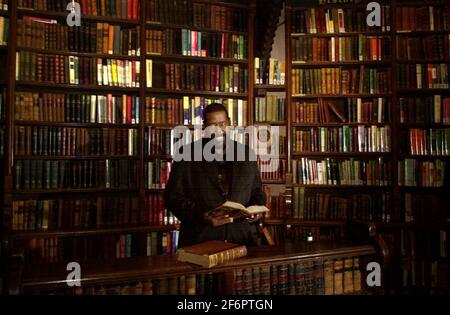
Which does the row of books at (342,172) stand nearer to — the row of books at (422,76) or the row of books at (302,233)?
the row of books at (302,233)

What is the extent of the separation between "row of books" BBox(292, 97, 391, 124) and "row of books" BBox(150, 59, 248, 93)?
1.82ft

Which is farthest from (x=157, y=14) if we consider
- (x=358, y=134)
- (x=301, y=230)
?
(x=301, y=230)

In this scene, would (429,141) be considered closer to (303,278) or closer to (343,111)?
(343,111)

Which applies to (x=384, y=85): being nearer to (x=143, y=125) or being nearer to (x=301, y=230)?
(x=301, y=230)

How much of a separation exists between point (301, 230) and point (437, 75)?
1.75 m

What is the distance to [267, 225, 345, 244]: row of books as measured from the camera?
3146 mm

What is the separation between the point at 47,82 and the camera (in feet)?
9.14

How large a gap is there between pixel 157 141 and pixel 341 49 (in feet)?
5.86

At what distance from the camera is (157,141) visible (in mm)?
3053

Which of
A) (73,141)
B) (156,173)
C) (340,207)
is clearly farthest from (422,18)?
(73,141)

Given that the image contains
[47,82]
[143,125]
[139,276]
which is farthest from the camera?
[143,125]

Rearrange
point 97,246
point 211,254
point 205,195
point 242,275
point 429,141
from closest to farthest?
1. point 211,254
2. point 242,275
3. point 205,195
4. point 97,246
5. point 429,141

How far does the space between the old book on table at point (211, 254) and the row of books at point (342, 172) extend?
1.85 m

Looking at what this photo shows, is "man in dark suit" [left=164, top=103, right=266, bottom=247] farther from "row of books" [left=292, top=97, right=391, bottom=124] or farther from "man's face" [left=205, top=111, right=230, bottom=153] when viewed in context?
"row of books" [left=292, top=97, right=391, bottom=124]
